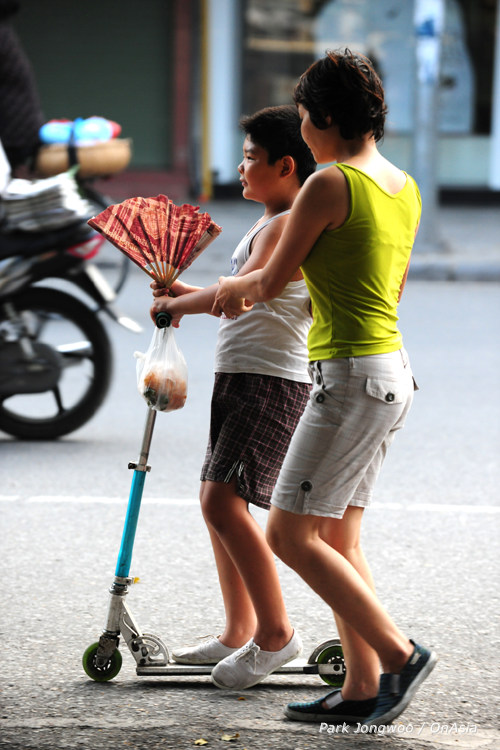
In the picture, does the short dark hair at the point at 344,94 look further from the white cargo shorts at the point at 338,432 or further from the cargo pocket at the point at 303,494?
the cargo pocket at the point at 303,494

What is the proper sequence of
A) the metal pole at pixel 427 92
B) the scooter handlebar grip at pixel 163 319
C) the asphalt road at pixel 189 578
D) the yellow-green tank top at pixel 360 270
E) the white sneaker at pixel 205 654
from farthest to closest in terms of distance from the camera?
1. the metal pole at pixel 427 92
2. the white sneaker at pixel 205 654
3. the scooter handlebar grip at pixel 163 319
4. the asphalt road at pixel 189 578
5. the yellow-green tank top at pixel 360 270

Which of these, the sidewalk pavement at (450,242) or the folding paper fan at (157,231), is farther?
the sidewalk pavement at (450,242)

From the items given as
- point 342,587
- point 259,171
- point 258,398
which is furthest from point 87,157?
point 342,587

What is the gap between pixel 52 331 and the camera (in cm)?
600

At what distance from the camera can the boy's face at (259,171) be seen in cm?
308

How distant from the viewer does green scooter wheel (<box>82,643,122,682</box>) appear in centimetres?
321

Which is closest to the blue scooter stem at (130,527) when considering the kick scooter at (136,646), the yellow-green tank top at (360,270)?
the kick scooter at (136,646)

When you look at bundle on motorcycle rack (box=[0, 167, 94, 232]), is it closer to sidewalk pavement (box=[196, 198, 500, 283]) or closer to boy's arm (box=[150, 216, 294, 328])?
boy's arm (box=[150, 216, 294, 328])

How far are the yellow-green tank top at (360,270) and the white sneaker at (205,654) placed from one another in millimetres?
933

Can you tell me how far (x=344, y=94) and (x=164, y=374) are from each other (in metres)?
0.87

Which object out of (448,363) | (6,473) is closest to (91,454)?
(6,473)

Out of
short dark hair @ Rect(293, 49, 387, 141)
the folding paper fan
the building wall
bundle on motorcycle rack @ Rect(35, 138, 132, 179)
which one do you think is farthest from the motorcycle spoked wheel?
the building wall

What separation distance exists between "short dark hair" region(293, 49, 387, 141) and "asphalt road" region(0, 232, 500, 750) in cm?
150

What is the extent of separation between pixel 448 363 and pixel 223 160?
9.85 m
